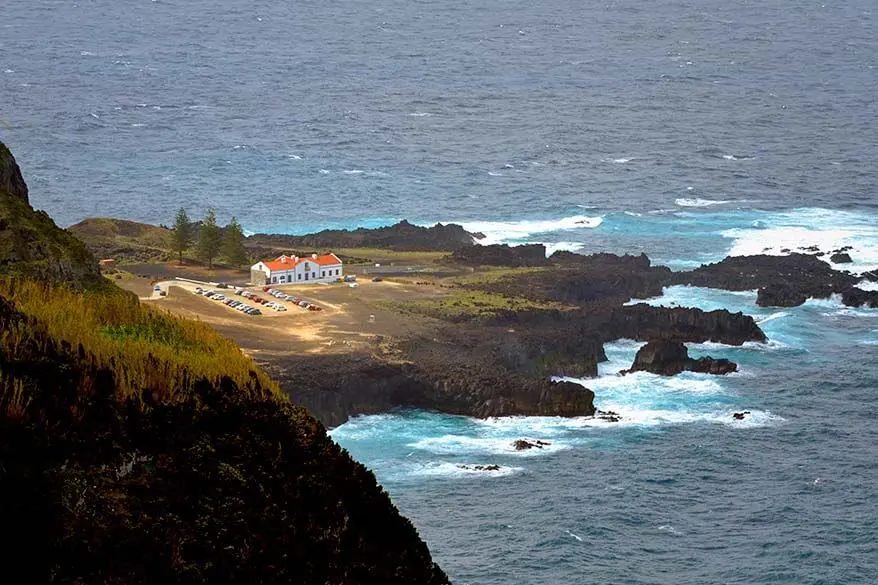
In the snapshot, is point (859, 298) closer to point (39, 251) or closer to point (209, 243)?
point (209, 243)

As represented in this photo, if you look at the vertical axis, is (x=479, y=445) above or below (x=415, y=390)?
below

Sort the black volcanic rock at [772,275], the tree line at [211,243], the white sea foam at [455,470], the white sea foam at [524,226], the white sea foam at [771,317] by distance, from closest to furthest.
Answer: the white sea foam at [455,470] → the white sea foam at [771,317] → the tree line at [211,243] → the black volcanic rock at [772,275] → the white sea foam at [524,226]

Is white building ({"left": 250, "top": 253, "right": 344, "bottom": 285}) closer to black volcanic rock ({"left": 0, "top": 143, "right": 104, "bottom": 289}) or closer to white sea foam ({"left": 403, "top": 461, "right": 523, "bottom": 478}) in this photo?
white sea foam ({"left": 403, "top": 461, "right": 523, "bottom": 478})

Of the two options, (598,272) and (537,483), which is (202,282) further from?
(537,483)

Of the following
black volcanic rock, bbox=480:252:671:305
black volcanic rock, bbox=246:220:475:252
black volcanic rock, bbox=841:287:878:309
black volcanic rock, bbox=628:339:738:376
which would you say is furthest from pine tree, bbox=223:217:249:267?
black volcanic rock, bbox=841:287:878:309

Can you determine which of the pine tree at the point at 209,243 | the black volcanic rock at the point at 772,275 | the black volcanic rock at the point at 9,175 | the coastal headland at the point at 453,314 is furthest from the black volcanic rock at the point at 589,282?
the black volcanic rock at the point at 9,175

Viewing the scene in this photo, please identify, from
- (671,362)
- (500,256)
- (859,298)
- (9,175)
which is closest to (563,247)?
(500,256)

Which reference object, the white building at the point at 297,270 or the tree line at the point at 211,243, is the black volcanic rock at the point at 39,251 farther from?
the tree line at the point at 211,243
